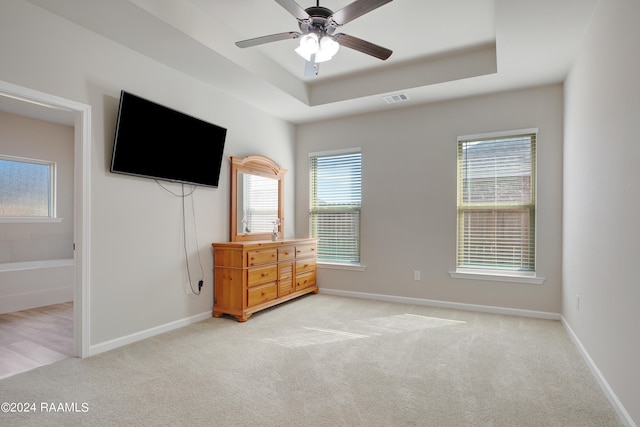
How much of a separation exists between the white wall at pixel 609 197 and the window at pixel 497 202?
75cm

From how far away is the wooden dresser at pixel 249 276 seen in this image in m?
3.79

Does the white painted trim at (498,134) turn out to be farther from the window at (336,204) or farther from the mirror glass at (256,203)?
the mirror glass at (256,203)

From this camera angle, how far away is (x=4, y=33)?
7.68 ft

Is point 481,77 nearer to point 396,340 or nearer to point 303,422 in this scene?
point 396,340

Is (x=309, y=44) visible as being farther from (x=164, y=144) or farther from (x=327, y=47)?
(x=164, y=144)

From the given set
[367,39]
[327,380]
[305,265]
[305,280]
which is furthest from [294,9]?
[305,280]

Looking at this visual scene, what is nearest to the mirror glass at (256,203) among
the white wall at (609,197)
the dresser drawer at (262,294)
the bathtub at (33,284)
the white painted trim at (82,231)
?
the dresser drawer at (262,294)

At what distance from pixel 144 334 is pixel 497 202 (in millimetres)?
4133

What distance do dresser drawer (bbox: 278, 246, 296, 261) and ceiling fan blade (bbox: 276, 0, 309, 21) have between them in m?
2.75

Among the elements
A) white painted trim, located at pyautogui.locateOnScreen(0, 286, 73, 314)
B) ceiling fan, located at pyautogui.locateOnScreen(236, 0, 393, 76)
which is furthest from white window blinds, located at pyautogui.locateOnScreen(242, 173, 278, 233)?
white painted trim, located at pyautogui.locateOnScreen(0, 286, 73, 314)

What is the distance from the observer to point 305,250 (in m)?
4.99

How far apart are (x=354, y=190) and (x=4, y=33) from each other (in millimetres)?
3973

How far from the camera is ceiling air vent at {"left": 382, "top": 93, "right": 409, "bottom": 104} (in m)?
4.25

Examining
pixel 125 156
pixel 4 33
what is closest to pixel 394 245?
pixel 125 156
